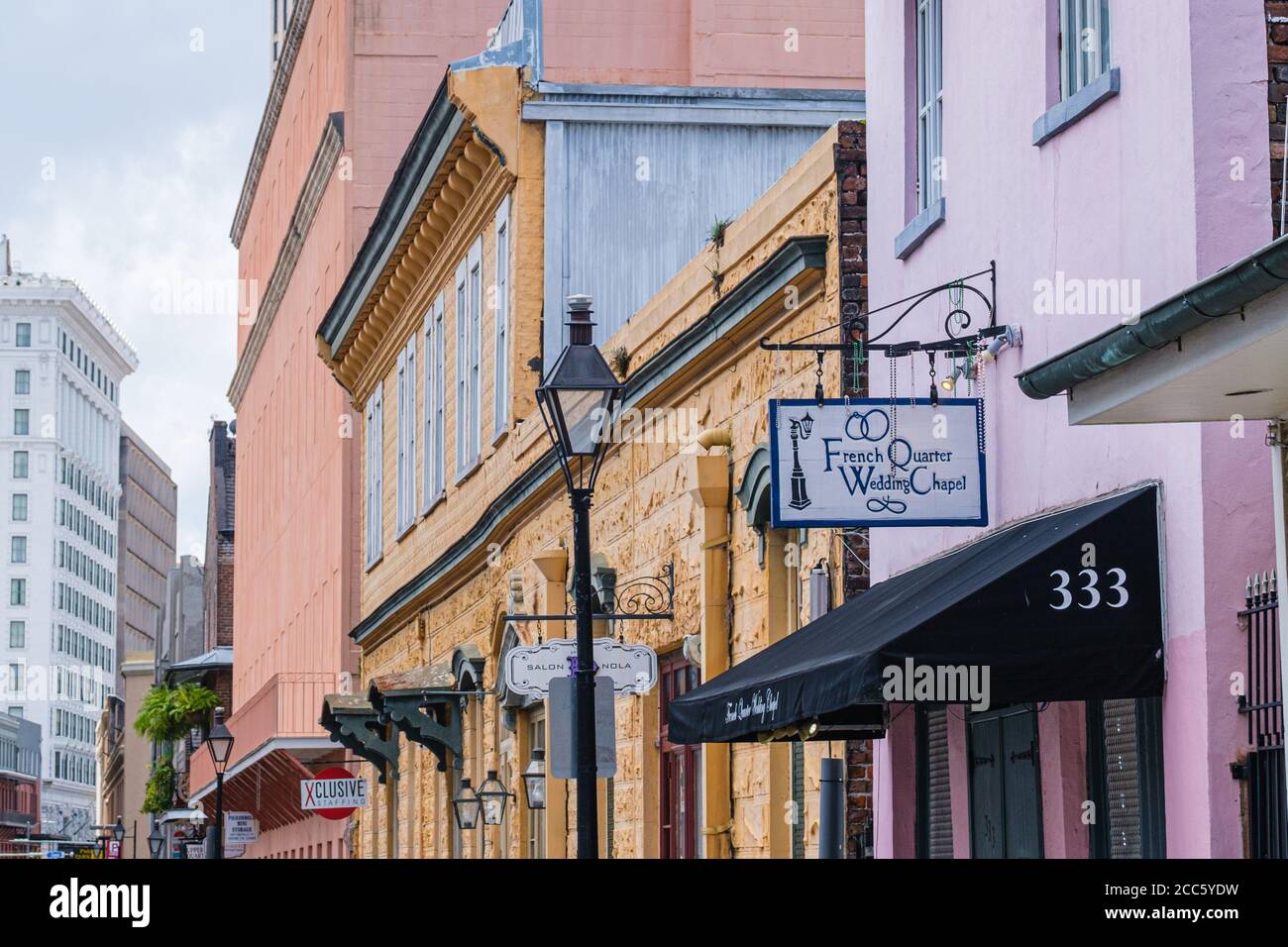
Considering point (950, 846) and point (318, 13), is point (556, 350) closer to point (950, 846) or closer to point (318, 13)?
point (950, 846)

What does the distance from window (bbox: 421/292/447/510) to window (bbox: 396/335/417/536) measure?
1.22 meters

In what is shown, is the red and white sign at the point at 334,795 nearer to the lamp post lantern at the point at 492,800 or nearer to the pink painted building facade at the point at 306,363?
the lamp post lantern at the point at 492,800

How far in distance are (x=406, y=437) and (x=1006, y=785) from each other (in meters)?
22.4

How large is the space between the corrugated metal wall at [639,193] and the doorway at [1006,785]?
1275 centimetres

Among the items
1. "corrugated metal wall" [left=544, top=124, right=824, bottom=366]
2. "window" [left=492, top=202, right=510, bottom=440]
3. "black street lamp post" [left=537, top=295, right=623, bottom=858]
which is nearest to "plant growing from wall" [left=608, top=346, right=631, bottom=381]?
"corrugated metal wall" [left=544, top=124, right=824, bottom=366]

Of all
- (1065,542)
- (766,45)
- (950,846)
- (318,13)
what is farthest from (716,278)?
(318,13)

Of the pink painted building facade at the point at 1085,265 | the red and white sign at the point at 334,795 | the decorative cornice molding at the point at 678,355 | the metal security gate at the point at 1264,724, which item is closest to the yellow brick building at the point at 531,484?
the decorative cornice molding at the point at 678,355

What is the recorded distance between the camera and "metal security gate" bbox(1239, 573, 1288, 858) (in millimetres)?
8414

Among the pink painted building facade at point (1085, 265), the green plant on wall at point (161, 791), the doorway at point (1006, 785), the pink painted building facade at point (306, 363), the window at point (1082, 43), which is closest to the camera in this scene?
the pink painted building facade at point (1085, 265)

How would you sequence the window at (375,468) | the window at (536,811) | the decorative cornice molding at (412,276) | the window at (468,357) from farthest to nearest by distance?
the window at (375,468), the window at (468,357), the decorative cornice molding at (412,276), the window at (536,811)

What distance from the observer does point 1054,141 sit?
10.7m

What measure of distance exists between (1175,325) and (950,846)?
20.3 ft

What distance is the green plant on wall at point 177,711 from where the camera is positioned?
88812mm

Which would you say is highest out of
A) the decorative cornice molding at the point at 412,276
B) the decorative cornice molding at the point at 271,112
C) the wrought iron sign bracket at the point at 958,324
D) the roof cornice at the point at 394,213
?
the decorative cornice molding at the point at 271,112
